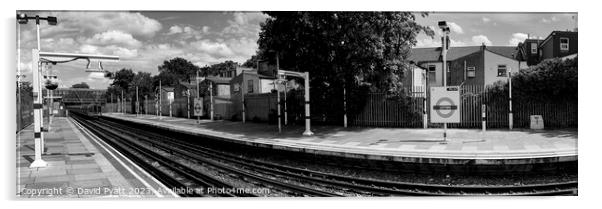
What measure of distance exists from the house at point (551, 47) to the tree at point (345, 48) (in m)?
2.53

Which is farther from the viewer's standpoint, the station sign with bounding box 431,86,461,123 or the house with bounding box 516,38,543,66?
the station sign with bounding box 431,86,461,123

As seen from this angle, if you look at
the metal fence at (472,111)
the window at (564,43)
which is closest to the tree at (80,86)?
the metal fence at (472,111)

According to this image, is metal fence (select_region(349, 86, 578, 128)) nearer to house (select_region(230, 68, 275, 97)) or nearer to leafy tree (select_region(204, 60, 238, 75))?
leafy tree (select_region(204, 60, 238, 75))

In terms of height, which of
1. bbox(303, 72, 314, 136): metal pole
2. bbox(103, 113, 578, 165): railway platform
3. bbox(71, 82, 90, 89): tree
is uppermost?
bbox(71, 82, 90, 89): tree

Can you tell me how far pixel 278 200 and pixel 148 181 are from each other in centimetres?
257

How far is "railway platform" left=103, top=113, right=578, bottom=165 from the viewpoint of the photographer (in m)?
7.51

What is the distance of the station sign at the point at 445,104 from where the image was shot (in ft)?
29.9

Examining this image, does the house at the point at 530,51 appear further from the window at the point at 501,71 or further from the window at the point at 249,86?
the window at the point at 249,86

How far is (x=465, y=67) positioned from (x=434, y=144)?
12.8 ft

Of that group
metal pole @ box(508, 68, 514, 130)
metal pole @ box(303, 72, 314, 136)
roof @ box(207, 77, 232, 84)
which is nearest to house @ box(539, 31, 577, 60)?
metal pole @ box(508, 68, 514, 130)

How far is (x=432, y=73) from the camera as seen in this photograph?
1309cm

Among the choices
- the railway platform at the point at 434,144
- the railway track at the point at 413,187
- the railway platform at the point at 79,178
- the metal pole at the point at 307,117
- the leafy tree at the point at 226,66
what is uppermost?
the leafy tree at the point at 226,66

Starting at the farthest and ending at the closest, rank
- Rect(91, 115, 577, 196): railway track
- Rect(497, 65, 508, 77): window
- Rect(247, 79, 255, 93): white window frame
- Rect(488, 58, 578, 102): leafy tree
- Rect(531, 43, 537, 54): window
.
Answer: Rect(247, 79, 255, 93): white window frame < Rect(497, 65, 508, 77): window < Rect(488, 58, 578, 102): leafy tree < Rect(531, 43, 537, 54): window < Rect(91, 115, 577, 196): railway track
